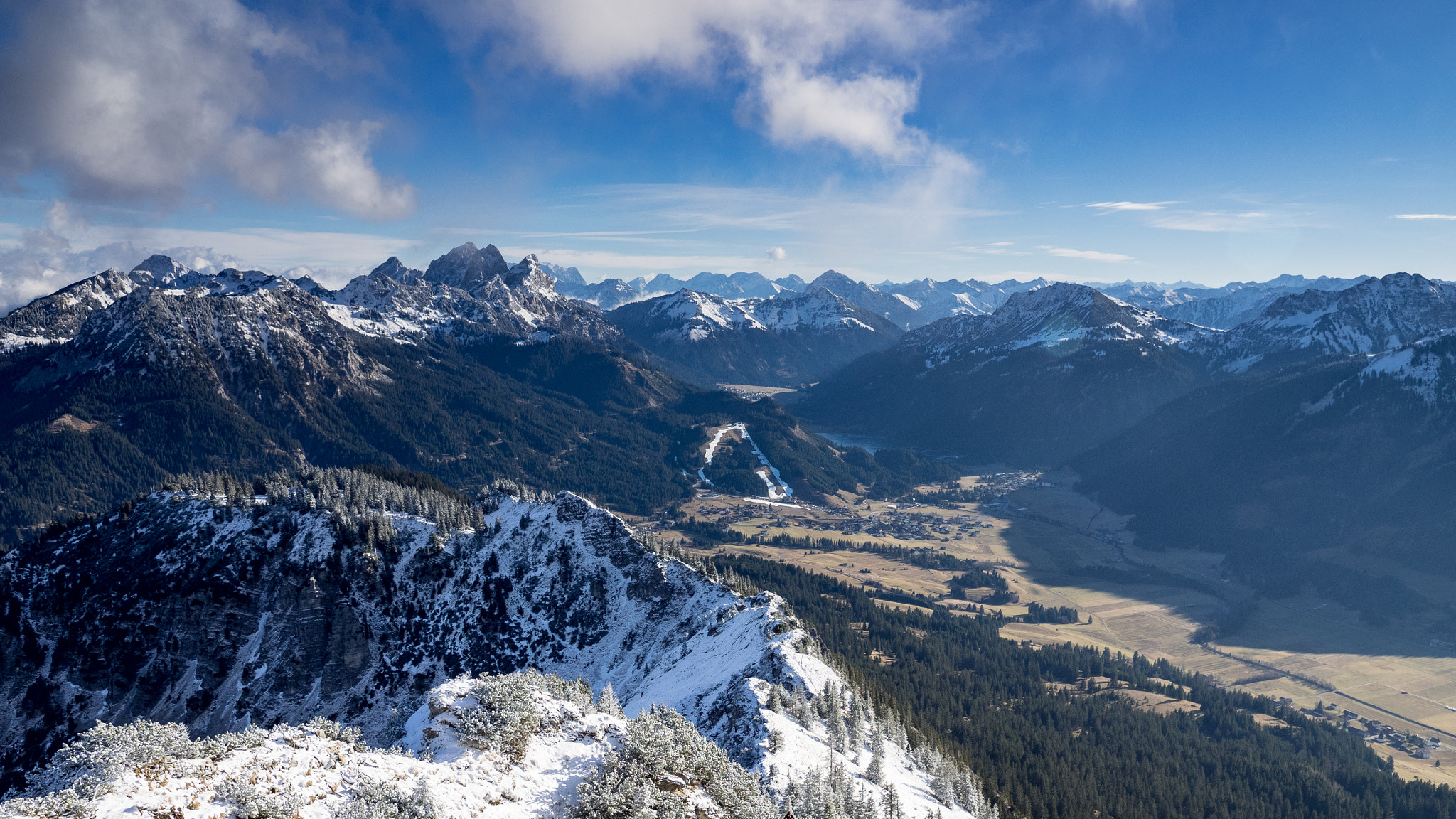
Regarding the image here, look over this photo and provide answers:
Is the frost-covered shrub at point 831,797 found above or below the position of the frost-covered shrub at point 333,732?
below

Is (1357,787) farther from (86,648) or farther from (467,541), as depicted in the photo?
(86,648)

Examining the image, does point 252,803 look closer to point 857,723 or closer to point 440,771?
point 440,771

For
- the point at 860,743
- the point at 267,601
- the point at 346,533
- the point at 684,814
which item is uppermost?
the point at 684,814

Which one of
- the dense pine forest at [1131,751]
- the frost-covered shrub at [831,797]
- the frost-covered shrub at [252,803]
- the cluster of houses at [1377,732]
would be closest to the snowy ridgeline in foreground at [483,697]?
the frost-covered shrub at [252,803]

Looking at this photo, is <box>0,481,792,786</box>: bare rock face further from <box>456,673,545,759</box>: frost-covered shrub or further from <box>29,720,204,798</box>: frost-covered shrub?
<box>29,720,204,798</box>: frost-covered shrub

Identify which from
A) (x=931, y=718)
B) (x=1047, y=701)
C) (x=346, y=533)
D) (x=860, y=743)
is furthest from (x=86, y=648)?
(x=1047, y=701)

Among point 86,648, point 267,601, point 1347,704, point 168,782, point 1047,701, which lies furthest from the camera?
point 1347,704

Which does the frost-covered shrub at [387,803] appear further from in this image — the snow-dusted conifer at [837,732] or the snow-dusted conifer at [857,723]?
the snow-dusted conifer at [857,723]

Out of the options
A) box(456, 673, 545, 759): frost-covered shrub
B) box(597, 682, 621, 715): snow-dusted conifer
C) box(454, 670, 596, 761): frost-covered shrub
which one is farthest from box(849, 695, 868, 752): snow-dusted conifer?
box(456, 673, 545, 759): frost-covered shrub
